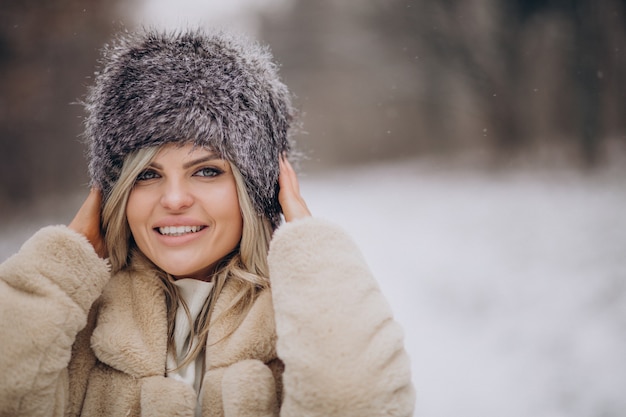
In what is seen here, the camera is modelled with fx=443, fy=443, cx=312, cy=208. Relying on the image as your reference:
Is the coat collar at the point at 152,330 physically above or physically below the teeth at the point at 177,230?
below

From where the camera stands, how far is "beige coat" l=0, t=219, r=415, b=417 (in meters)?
0.97

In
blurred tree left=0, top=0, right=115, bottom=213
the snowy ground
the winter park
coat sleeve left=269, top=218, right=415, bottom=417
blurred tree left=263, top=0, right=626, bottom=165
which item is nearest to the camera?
coat sleeve left=269, top=218, right=415, bottom=417

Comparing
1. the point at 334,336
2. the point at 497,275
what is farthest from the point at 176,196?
the point at 497,275

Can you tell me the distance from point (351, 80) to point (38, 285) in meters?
2.16

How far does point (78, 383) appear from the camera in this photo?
1.20 m

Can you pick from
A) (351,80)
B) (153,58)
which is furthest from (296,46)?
(153,58)

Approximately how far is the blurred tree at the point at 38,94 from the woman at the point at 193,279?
1391mm

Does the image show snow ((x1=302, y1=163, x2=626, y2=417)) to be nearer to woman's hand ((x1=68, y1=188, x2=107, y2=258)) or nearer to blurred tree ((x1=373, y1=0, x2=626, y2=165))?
blurred tree ((x1=373, y1=0, x2=626, y2=165))

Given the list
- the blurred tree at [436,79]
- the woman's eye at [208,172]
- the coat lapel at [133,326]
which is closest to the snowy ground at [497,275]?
the blurred tree at [436,79]

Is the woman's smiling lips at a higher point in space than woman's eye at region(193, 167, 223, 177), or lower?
lower

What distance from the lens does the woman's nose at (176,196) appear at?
1.15 meters

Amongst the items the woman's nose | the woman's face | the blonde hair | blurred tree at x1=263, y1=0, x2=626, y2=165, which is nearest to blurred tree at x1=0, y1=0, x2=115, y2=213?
blurred tree at x1=263, y1=0, x2=626, y2=165

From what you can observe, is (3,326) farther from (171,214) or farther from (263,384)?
(263,384)

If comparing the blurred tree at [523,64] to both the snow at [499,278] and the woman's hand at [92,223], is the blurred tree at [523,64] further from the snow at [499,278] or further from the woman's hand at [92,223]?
the woman's hand at [92,223]
